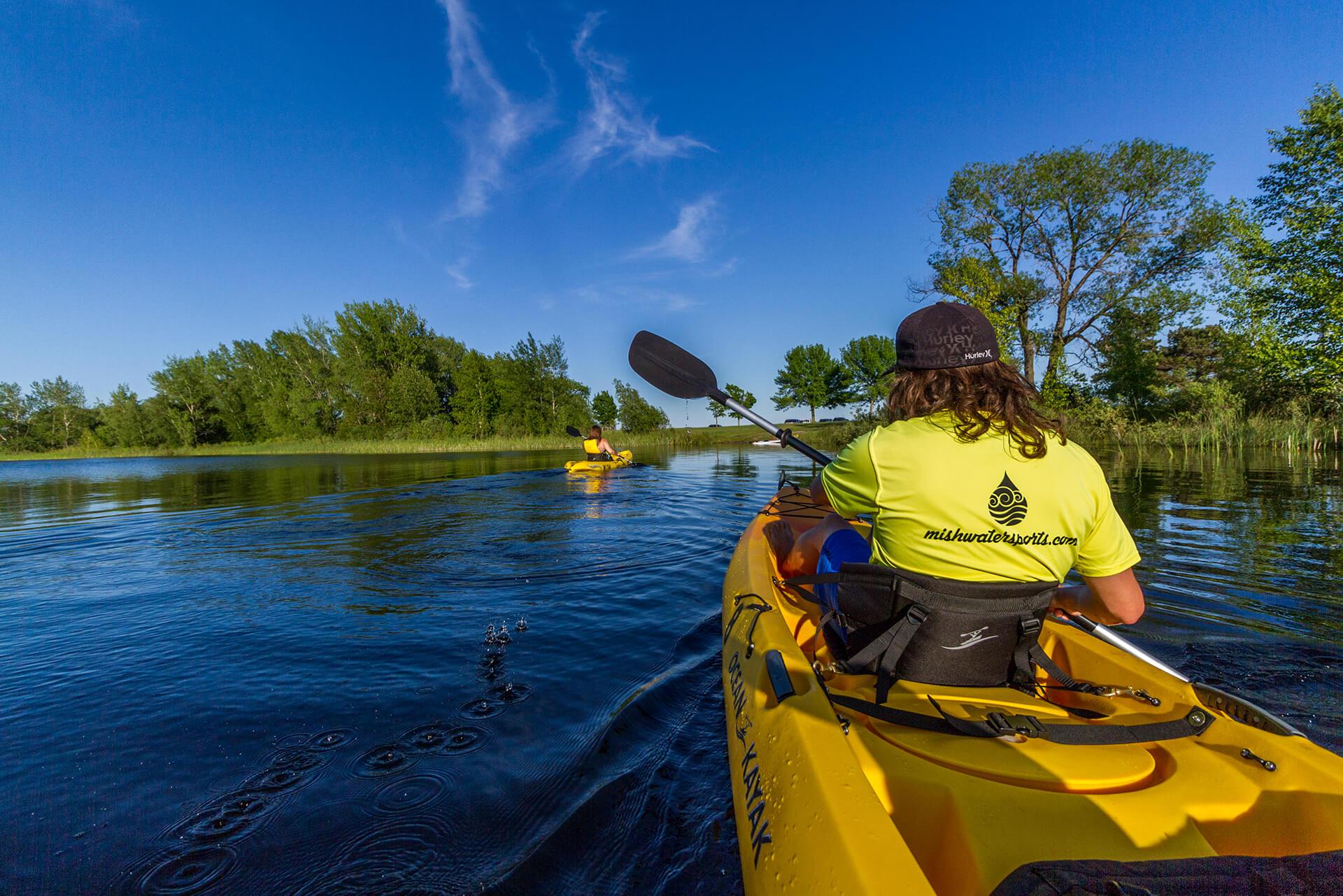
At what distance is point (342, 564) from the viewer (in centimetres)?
638

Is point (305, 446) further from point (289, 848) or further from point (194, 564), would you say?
point (289, 848)

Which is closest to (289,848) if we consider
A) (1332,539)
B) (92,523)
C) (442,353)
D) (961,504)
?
(961,504)

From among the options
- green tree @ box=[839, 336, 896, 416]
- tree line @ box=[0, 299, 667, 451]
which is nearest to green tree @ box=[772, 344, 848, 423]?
green tree @ box=[839, 336, 896, 416]

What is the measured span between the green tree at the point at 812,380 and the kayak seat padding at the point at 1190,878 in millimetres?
60700

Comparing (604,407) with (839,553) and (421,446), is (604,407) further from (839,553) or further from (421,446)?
(839,553)

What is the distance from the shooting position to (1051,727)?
5.16 ft

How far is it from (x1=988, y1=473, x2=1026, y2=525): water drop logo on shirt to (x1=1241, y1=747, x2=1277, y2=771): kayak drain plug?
0.79 metres

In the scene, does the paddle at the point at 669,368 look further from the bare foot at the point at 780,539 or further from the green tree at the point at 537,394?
the green tree at the point at 537,394

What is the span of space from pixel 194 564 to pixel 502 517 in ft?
13.1

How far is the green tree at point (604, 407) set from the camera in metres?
55.9

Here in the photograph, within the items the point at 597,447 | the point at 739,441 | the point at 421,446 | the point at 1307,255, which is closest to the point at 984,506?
the point at 597,447

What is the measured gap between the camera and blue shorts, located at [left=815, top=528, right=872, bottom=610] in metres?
2.67

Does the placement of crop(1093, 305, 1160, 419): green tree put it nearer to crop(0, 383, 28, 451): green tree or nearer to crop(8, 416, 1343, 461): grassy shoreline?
crop(8, 416, 1343, 461): grassy shoreline

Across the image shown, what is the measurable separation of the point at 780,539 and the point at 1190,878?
3.13 meters
